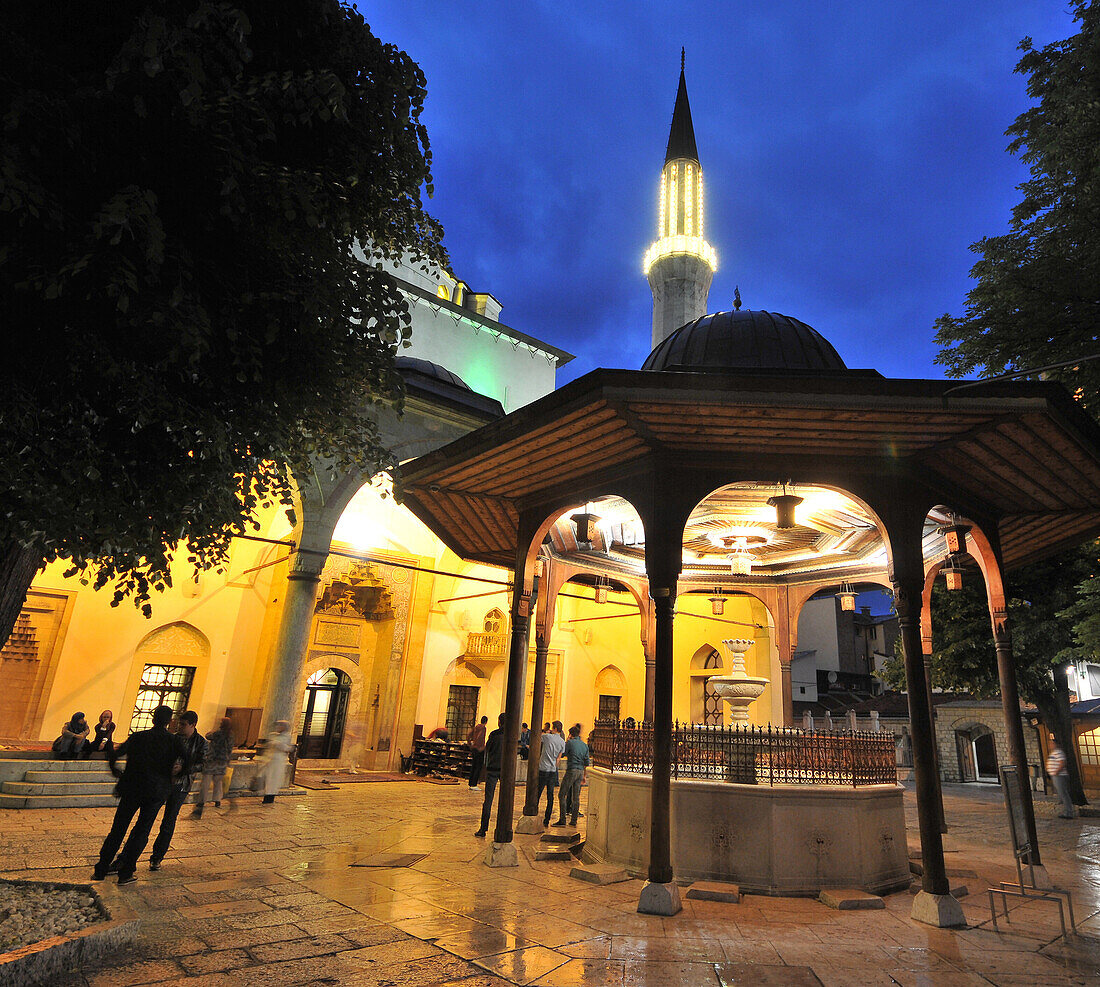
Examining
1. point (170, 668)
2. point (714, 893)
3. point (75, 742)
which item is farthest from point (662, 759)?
point (170, 668)

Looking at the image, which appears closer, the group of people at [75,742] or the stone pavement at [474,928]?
the stone pavement at [474,928]

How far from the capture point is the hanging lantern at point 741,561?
40.8 feet

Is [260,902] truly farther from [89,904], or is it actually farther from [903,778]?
[903,778]

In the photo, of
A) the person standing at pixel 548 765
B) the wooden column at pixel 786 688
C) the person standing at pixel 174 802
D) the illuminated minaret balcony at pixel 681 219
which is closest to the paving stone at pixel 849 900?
the person standing at pixel 548 765

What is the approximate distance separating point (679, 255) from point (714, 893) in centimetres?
2531

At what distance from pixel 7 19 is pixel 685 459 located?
5470 millimetres

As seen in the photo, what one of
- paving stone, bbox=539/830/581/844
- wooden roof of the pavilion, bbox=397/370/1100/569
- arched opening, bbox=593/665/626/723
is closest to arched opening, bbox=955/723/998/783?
arched opening, bbox=593/665/626/723

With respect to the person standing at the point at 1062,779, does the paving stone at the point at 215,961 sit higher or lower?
lower

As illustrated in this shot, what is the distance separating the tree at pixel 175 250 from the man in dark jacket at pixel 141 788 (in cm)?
197

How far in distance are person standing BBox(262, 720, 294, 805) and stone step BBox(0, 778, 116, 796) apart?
2.12m

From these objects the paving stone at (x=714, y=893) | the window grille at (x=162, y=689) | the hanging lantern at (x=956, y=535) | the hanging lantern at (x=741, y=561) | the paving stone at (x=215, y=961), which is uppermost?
the hanging lantern at (x=741, y=561)

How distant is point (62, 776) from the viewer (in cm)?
1066

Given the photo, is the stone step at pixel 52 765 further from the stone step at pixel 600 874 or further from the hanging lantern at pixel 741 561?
the hanging lantern at pixel 741 561

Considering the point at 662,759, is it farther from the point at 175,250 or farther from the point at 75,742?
the point at 75,742
